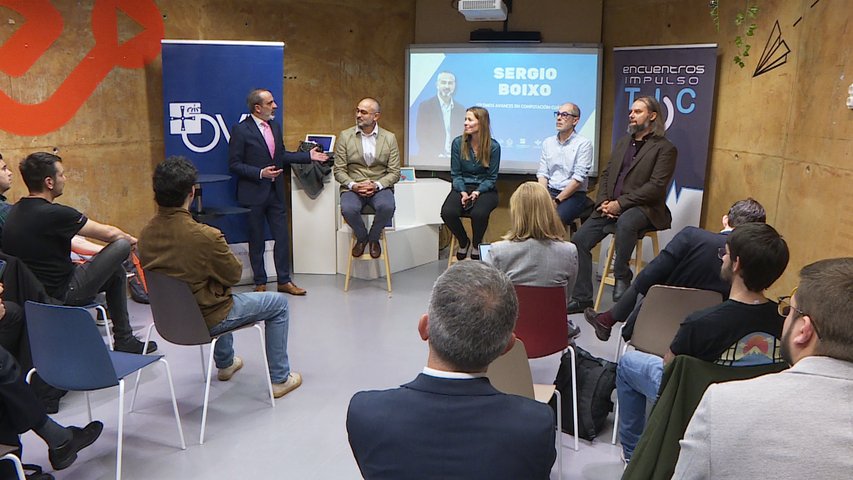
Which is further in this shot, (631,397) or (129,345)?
(129,345)

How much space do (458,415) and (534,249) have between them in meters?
2.19

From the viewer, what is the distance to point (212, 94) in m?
5.63

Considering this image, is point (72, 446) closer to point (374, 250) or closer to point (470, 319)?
point (470, 319)

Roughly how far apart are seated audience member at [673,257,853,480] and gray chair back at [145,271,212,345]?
2.47 meters

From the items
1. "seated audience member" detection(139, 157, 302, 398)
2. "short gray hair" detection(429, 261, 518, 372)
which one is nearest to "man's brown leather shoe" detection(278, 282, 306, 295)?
"seated audience member" detection(139, 157, 302, 398)

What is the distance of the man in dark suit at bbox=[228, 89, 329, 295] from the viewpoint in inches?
214

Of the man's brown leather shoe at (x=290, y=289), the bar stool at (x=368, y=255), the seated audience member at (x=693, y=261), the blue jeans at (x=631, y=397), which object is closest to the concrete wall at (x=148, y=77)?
the man's brown leather shoe at (x=290, y=289)

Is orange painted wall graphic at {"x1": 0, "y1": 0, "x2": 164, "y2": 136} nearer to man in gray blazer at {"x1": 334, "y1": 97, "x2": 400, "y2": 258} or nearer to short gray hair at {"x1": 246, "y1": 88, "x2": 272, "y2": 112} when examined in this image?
short gray hair at {"x1": 246, "y1": 88, "x2": 272, "y2": 112}

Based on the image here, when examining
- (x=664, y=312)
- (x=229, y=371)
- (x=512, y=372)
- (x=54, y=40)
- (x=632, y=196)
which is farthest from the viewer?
(x=632, y=196)

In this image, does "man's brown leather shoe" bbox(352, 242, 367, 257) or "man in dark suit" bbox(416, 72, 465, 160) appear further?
"man in dark suit" bbox(416, 72, 465, 160)

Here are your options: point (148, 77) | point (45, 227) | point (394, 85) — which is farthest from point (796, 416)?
point (394, 85)

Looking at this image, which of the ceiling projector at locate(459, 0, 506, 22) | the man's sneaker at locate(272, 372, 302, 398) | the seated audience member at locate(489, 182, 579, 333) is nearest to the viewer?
the seated audience member at locate(489, 182, 579, 333)

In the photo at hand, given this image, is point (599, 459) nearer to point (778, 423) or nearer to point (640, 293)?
point (640, 293)

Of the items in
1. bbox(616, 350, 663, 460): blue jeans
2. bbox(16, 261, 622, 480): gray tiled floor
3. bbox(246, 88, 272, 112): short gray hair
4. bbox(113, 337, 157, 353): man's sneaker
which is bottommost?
bbox(16, 261, 622, 480): gray tiled floor
